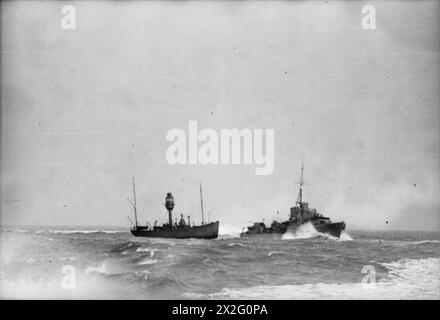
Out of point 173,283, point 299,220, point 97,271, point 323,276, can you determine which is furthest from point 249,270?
point 299,220

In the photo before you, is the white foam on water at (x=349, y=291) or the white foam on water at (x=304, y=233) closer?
the white foam on water at (x=349, y=291)

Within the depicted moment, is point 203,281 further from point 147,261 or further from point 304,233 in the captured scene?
point 304,233

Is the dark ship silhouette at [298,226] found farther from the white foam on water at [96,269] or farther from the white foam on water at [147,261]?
the white foam on water at [96,269]

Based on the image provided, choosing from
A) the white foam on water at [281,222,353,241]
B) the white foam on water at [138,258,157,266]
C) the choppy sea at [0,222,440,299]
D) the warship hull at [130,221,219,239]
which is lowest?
the white foam on water at [281,222,353,241]

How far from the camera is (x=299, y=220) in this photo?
64.9 m

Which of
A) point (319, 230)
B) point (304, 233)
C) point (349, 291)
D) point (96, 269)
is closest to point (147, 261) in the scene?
point (96, 269)

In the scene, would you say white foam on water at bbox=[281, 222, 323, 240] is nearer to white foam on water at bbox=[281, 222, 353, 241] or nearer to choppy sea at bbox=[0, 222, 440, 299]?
white foam on water at bbox=[281, 222, 353, 241]

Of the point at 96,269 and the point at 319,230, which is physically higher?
the point at 96,269

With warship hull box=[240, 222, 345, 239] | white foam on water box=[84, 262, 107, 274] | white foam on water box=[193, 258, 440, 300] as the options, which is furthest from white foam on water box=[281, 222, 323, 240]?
white foam on water box=[84, 262, 107, 274]

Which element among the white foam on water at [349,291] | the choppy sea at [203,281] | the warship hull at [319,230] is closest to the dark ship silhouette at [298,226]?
the warship hull at [319,230]

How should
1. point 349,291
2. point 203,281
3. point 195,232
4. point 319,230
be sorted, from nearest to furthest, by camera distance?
1. point 349,291
2. point 203,281
3. point 195,232
4. point 319,230

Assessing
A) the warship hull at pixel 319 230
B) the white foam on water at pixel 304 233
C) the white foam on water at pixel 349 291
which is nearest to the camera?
the white foam on water at pixel 349 291

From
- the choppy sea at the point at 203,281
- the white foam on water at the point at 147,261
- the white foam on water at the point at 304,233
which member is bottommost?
the white foam on water at the point at 304,233
